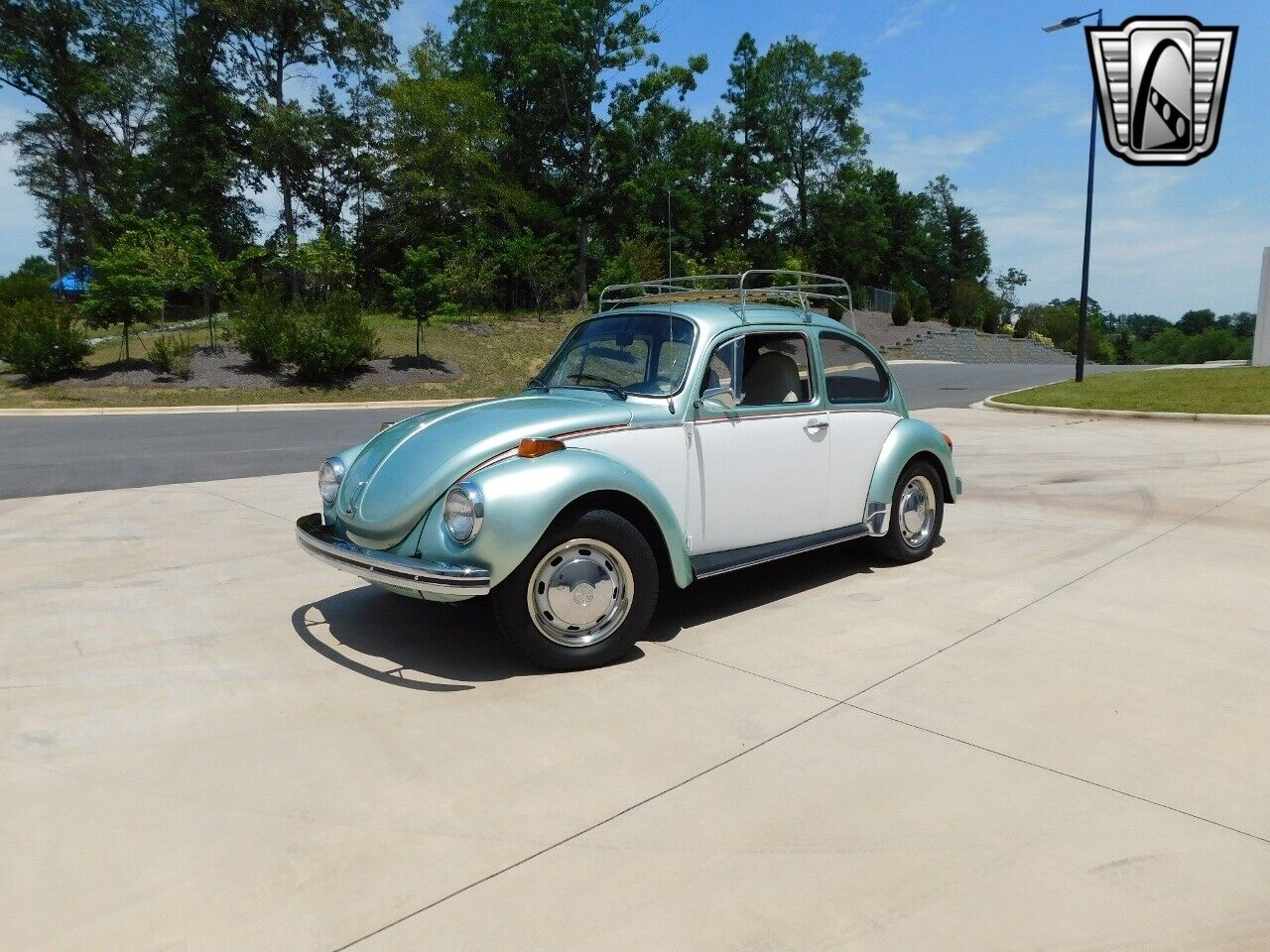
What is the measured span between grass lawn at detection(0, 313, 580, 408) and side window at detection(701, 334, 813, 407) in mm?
17432

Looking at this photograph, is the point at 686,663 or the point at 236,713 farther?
the point at 686,663

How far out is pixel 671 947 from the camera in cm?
232

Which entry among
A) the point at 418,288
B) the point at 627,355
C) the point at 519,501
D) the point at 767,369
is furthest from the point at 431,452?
the point at 418,288

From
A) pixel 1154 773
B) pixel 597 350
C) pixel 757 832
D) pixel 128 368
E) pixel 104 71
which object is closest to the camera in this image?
pixel 757 832

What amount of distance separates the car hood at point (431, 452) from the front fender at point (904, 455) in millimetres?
2065

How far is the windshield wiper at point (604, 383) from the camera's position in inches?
191

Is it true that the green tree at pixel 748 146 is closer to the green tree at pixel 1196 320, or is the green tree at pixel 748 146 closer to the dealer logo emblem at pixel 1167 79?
the dealer logo emblem at pixel 1167 79

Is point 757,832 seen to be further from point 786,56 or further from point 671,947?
point 786,56

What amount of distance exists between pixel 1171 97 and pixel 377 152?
3691 centimetres

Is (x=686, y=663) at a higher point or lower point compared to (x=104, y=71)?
lower

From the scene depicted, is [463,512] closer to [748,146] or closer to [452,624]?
[452,624]

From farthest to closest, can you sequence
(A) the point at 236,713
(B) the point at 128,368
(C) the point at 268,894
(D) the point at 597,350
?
(B) the point at 128,368
(D) the point at 597,350
(A) the point at 236,713
(C) the point at 268,894

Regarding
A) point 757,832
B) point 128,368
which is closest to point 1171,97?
point 757,832

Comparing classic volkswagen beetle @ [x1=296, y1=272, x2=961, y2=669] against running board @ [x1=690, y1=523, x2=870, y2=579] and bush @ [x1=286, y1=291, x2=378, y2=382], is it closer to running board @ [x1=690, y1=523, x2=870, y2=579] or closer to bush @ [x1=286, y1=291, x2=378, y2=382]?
running board @ [x1=690, y1=523, x2=870, y2=579]
